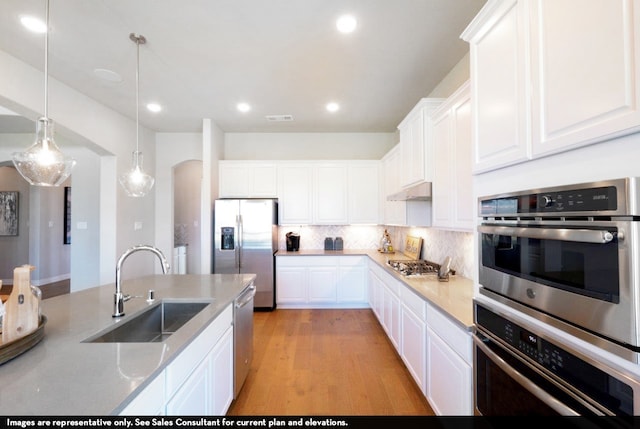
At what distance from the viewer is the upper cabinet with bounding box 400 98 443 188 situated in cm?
241

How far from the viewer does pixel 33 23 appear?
6.80 ft

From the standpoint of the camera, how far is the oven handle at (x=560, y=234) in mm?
692

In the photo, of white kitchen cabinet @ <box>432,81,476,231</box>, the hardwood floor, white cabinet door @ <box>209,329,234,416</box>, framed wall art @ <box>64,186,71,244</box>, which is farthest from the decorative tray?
framed wall art @ <box>64,186,71,244</box>

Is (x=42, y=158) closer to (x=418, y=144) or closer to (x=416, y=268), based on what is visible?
(x=418, y=144)

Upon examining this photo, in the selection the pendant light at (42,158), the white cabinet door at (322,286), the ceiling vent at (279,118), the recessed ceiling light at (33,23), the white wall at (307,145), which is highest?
the recessed ceiling light at (33,23)

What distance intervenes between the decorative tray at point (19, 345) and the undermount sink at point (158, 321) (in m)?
0.40

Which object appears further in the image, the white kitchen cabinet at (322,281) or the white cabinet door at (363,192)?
the white cabinet door at (363,192)

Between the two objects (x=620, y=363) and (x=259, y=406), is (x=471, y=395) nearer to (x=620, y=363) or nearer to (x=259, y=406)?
(x=620, y=363)

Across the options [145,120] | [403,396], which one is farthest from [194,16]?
[403,396]

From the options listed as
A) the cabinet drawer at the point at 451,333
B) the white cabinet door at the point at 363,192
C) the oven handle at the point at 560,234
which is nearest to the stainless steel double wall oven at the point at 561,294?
the oven handle at the point at 560,234

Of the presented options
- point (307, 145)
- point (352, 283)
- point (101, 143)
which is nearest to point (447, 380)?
point (352, 283)

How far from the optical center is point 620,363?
67cm

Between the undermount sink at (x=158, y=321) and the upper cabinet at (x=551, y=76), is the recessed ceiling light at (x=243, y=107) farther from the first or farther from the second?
the upper cabinet at (x=551, y=76)

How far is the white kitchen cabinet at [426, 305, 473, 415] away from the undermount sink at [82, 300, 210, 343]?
155 cm
